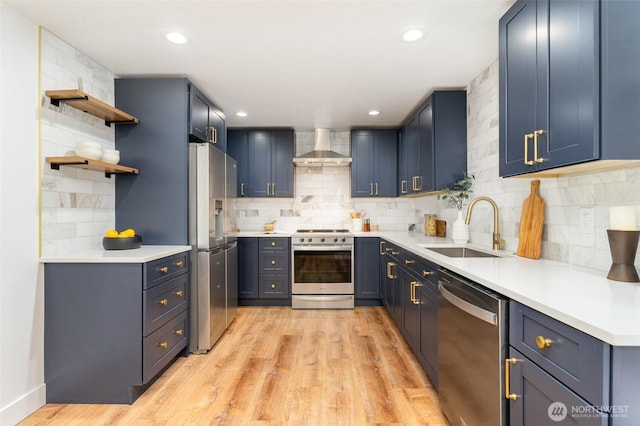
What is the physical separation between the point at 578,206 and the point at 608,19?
0.93 meters

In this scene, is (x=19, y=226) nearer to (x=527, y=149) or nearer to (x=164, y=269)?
(x=164, y=269)

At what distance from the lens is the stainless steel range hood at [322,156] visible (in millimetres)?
4344

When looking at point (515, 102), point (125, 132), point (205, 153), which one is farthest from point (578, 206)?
point (125, 132)

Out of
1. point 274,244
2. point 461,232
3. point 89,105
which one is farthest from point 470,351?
point 274,244

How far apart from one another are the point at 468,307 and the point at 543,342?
0.45 meters

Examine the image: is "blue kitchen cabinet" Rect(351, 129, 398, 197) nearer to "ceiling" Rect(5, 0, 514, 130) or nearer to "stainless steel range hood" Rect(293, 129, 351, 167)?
"stainless steel range hood" Rect(293, 129, 351, 167)

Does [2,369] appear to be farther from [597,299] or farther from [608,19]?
[608,19]

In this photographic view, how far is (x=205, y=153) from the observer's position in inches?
112

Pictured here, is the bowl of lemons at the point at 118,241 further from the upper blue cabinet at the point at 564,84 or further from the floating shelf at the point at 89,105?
the upper blue cabinet at the point at 564,84

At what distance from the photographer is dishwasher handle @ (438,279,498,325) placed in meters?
1.30

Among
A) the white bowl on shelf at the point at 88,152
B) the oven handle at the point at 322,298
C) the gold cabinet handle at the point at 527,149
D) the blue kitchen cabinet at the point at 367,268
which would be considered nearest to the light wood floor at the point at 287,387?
the oven handle at the point at 322,298

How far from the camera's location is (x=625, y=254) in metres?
1.35

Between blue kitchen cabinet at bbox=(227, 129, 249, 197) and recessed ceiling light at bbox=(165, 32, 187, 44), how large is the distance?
7.60 feet

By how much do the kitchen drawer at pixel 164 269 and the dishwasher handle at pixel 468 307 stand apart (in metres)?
1.88
